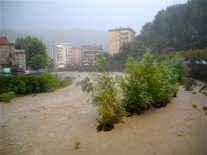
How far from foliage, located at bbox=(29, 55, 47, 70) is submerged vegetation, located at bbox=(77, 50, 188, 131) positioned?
42048 mm

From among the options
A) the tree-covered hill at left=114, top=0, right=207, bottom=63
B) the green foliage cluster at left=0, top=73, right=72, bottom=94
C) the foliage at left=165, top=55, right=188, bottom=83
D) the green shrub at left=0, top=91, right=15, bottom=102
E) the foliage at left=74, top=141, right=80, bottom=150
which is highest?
the tree-covered hill at left=114, top=0, right=207, bottom=63

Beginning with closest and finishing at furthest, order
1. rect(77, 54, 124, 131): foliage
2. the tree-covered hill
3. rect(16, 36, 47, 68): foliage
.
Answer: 1. rect(77, 54, 124, 131): foliage
2. the tree-covered hill
3. rect(16, 36, 47, 68): foliage

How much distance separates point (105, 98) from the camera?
447 inches

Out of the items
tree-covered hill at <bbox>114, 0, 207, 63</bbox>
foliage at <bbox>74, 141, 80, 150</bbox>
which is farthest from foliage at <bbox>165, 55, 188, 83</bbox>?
tree-covered hill at <bbox>114, 0, 207, 63</bbox>

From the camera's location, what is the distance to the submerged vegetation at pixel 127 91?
1127 cm

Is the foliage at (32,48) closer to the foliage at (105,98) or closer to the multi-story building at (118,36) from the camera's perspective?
the multi-story building at (118,36)

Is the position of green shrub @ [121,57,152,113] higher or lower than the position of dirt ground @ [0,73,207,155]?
higher

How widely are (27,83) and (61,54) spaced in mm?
82765

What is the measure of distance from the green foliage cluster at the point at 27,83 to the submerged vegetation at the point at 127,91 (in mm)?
11894

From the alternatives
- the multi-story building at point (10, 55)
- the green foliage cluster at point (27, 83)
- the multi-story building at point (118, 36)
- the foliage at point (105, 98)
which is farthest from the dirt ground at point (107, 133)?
the multi-story building at point (118, 36)

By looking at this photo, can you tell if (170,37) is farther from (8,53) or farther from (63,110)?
(63,110)

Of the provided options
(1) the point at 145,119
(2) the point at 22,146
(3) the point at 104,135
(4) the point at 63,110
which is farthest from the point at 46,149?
(4) the point at 63,110

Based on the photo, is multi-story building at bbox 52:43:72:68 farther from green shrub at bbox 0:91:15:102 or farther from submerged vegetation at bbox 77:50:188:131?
submerged vegetation at bbox 77:50:188:131

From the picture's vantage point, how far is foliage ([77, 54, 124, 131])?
1091 centimetres
